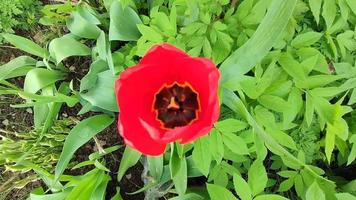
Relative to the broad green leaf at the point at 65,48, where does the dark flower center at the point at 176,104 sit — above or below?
above

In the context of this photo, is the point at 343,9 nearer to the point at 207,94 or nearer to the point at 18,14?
the point at 207,94

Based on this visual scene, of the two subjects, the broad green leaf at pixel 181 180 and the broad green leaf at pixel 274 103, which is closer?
the broad green leaf at pixel 274 103

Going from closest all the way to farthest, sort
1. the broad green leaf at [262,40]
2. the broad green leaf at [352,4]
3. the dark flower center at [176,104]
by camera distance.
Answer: the broad green leaf at [262,40]
the dark flower center at [176,104]
the broad green leaf at [352,4]

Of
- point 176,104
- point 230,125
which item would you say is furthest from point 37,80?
point 230,125

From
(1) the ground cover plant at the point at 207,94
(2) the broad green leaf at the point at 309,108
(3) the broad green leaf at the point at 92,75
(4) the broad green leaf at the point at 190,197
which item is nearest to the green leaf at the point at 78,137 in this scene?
(1) the ground cover plant at the point at 207,94

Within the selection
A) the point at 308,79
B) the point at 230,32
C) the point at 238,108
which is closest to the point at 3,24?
the point at 230,32

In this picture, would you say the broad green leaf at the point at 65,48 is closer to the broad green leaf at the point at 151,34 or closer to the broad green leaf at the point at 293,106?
the broad green leaf at the point at 151,34

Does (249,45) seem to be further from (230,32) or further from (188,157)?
(188,157)
